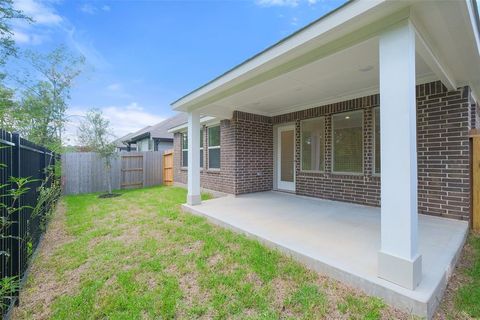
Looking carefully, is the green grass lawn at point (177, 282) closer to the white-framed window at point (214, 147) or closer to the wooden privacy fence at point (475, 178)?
the wooden privacy fence at point (475, 178)

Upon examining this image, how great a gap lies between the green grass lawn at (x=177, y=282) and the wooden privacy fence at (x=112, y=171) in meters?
6.66

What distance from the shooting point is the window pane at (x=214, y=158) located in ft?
26.6

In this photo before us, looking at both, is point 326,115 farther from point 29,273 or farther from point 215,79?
point 29,273

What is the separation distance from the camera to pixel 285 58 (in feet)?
10.5

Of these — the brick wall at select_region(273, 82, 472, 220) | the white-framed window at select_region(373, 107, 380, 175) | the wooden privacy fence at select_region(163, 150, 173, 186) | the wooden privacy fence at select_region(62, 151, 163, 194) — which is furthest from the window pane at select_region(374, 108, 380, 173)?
the wooden privacy fence at select_region(62, 151, 163, 194)

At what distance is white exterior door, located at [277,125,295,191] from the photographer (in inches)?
290

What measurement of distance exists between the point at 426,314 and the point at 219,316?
1852 millimetres

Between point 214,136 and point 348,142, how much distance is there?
14.9 feet

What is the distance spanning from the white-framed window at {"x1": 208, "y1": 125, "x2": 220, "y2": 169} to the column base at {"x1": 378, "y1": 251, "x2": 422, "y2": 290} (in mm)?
6223

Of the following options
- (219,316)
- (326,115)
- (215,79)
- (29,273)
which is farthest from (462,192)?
(29,273)

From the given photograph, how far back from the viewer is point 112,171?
10.8 meters

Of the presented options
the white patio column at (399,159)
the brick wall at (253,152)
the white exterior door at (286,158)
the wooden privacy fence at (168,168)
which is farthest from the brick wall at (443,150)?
the wooden privacy fence at (168,168)

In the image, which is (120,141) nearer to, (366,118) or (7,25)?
(7,25)

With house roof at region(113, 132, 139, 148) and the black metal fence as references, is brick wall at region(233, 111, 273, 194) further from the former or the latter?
house roof at region(113, 132, 139, 148)
